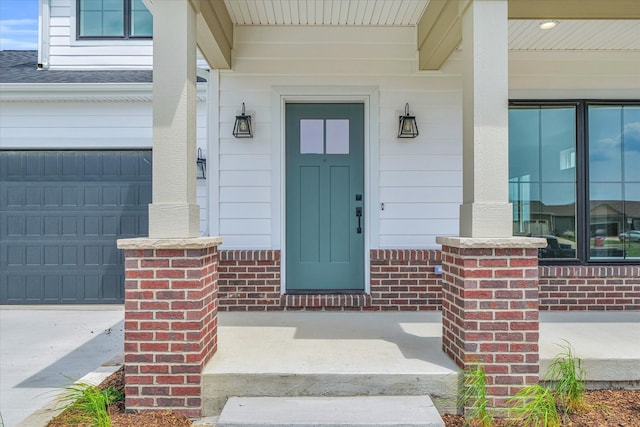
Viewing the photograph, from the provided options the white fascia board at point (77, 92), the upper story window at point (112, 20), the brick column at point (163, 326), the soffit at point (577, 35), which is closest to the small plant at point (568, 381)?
the brick column at point (163, 326)

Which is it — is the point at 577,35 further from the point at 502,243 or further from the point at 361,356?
the point at 361,356

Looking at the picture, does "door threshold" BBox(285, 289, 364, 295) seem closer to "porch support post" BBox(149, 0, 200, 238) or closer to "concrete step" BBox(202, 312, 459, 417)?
"concrete step" BBox(202, 312, 459, 417)

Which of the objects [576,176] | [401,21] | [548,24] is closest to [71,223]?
[401,21]

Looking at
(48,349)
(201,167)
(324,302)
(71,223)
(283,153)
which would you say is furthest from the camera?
(71,223)

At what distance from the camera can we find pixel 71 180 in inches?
228

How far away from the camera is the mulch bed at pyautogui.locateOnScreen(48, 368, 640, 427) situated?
8.52ft

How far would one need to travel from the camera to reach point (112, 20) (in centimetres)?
623

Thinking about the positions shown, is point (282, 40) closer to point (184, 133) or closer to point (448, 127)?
point (448, 127)

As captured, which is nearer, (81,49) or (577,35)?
(577,35)

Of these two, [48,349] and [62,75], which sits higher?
[62,75]

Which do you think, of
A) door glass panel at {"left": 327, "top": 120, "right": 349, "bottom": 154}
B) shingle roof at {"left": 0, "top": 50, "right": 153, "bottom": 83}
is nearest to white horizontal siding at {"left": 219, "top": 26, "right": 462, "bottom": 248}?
door glass panel at {"left": 327, "top": 120, "right": 349, "bottom": 154}

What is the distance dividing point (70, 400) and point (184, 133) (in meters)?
1.87

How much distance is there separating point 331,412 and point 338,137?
115 inches

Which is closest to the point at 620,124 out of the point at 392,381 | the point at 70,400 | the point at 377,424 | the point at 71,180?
the point at 392,381
